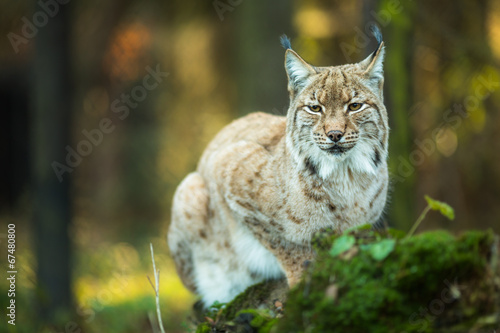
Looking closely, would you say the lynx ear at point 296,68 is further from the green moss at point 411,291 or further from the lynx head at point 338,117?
the green moss at point 411,291

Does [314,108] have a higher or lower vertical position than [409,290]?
higher

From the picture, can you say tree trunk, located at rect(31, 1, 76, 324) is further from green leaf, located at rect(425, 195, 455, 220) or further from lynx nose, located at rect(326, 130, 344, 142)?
green leaf, located at rect(425, 195, 455, 220)

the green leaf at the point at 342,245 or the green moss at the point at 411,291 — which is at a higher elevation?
the green leaf at the point at 342,245

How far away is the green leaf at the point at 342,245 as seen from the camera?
2803mm

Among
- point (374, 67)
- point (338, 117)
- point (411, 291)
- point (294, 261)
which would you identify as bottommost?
point (411, 291)

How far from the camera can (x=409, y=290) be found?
2.63m

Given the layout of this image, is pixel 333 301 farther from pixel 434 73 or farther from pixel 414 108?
pixel 434 73

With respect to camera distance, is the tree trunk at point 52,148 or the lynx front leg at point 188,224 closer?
the lynx front leg at point 188,224

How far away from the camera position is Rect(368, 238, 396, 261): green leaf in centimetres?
267

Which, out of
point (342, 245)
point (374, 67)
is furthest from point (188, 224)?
point (342, 245)

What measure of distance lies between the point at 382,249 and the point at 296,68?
2042 mm

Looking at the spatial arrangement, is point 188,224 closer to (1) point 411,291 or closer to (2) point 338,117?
(2) point 338,117

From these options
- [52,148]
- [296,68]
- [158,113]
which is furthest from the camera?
[158,113]

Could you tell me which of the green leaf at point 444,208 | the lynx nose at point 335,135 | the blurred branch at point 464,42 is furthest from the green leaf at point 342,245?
the blurred branch at point 464,42
